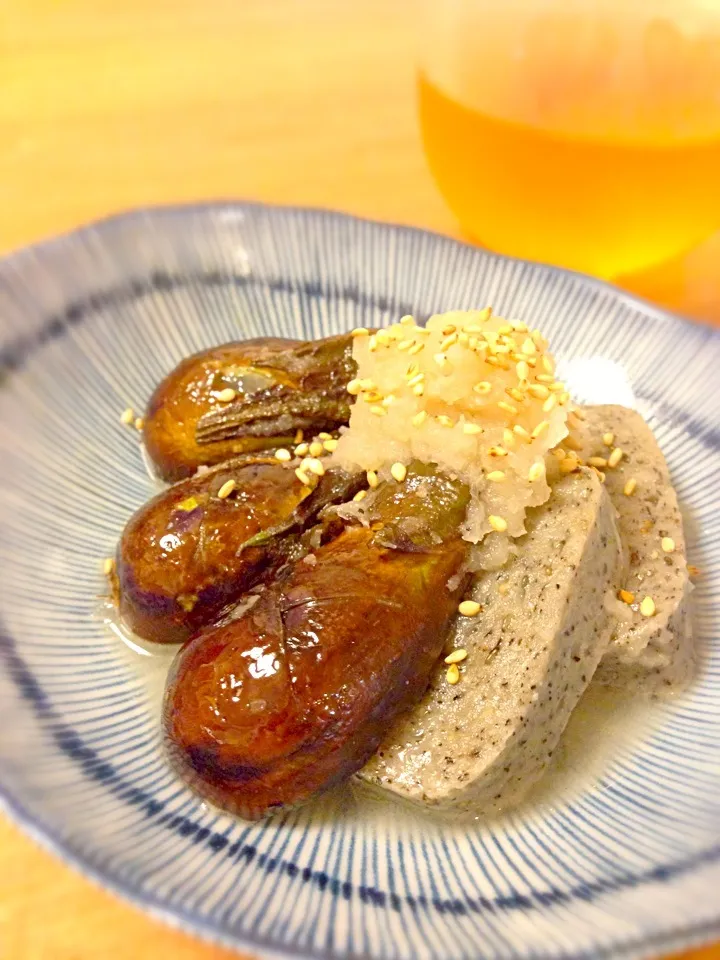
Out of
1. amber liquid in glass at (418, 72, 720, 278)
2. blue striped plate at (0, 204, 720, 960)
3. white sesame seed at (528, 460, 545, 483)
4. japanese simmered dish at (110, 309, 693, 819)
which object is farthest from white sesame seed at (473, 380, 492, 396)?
amber liquid in glass at (418, 72, 720, 278)

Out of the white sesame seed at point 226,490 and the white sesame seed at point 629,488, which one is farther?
the white sesame seed at point 629,488

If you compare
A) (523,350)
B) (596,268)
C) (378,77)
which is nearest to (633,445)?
(523,350)

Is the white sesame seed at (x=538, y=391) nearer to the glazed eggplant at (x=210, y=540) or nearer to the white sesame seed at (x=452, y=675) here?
the glazed eggplant at (x=210, y=540)

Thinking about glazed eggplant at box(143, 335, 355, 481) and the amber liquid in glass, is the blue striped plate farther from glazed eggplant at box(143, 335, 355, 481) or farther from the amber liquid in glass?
glazed eggplant at box(143, 335, 355, 481)

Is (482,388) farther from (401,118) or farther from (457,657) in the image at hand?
(401,118)

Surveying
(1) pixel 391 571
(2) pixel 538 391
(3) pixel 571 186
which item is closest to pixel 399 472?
(1) pixel 391 571

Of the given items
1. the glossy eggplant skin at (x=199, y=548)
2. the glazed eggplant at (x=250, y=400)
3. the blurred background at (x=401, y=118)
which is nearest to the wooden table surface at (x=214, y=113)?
the blurred background at (x=401, y=118)
